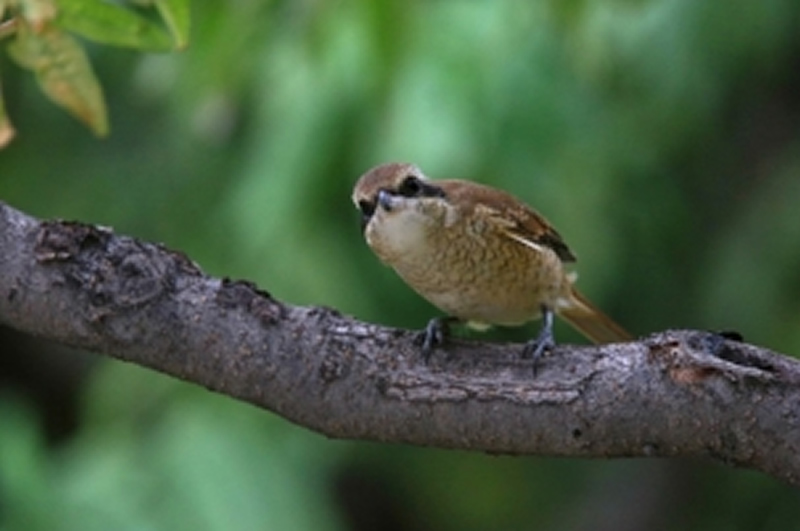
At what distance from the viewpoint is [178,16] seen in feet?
7.75

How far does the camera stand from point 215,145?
5.45 metres

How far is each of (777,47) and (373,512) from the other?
2796 mm

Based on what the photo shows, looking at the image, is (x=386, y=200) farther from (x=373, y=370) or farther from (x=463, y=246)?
(x=373, y=370)

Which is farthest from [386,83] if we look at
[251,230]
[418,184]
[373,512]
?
[373,512]

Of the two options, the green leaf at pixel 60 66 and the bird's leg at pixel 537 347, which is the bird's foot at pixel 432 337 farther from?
the green leaf at pixel 60 66

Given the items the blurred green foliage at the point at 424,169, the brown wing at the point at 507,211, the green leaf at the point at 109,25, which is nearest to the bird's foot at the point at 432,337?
the brown wing at the point at 507,211

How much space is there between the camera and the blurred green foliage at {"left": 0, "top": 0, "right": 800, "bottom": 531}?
4.31 metres

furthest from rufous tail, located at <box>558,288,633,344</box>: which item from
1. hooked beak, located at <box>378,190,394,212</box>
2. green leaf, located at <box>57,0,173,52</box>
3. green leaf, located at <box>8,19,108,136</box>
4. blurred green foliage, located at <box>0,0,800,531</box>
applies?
green leaf, located at <box>8,19,108,136</box>

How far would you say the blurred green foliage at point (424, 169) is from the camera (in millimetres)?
4309

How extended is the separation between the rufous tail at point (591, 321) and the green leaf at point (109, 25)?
4.83 feet

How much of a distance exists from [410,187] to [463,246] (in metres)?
0.18

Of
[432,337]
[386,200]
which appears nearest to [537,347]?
[432,337]

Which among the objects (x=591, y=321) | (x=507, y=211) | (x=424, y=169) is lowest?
(x=591, y=321)

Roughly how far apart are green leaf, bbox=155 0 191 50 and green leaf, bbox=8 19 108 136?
150 millimetres
